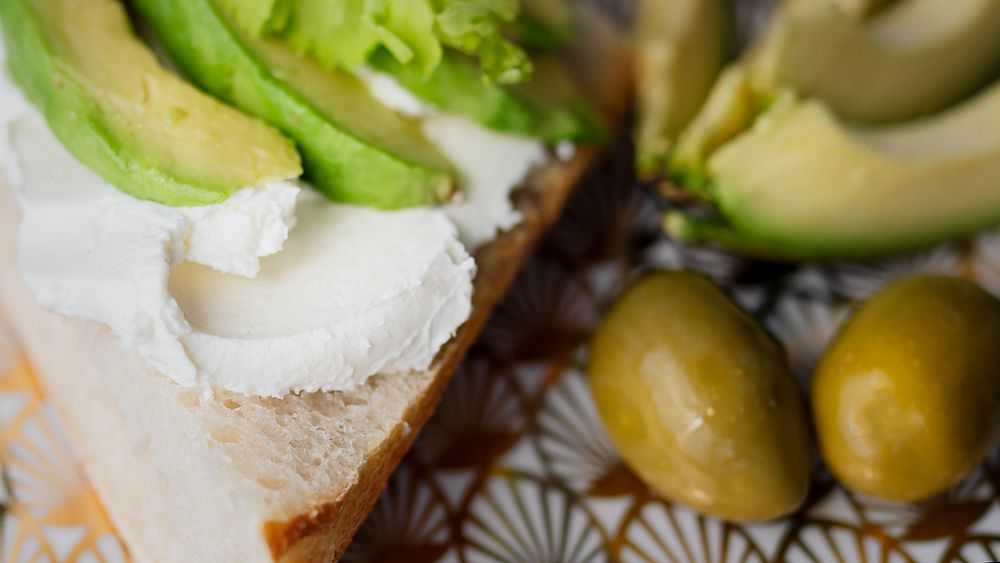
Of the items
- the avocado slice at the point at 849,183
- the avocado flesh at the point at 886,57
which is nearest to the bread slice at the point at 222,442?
the avocado slice at the point at 849,183

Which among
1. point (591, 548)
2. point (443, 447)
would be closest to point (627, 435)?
point (591, 548)

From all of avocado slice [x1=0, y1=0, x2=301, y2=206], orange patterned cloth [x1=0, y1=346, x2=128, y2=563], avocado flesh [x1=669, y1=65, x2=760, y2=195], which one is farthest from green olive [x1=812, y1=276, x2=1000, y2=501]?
orange patterned cloth [x1=0, y1=346, x2=128, y2=563]

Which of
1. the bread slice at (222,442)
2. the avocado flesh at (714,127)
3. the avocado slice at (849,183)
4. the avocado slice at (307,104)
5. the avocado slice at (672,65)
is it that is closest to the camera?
the bread slice at (222,442)

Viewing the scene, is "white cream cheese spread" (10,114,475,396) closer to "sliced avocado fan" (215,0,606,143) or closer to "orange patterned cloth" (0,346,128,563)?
"sliced avocado fan" (215,0,606,143)

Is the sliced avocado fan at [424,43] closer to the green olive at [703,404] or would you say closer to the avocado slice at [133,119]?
the avocado slice at [133,119]

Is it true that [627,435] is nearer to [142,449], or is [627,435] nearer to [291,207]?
[291,207]
